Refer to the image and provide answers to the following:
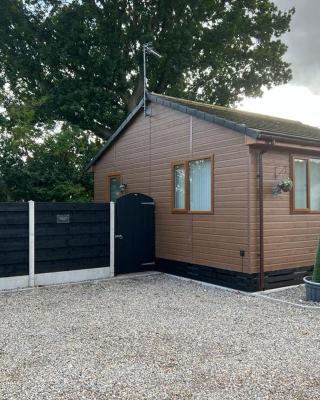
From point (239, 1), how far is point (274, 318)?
20688mm

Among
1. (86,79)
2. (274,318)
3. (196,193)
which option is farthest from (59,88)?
(274,318)

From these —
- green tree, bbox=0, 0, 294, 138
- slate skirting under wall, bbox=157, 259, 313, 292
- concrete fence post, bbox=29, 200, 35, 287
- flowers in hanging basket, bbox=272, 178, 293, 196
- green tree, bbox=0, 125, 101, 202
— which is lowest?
slate skirting under wall, bbox=157, 259, 313, 292

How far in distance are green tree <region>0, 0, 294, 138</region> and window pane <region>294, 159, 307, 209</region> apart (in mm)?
12460

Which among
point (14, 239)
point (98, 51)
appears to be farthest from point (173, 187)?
point (98, 51)

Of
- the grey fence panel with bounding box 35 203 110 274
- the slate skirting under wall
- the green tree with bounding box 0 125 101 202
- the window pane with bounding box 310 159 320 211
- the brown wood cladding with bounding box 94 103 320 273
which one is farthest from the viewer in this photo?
the green tree with bounding box 0 125 101 202

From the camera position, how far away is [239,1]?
71.1ft

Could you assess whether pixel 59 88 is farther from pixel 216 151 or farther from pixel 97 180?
pixel 216 151

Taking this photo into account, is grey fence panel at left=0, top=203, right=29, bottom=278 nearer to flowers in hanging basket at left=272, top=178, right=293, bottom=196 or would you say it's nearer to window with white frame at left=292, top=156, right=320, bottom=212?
flowers in hanging basket at left=272, top=178, right=293, bottom=196

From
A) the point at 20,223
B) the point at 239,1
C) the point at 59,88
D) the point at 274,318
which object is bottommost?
the point at 274,318

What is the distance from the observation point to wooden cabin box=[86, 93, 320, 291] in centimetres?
791

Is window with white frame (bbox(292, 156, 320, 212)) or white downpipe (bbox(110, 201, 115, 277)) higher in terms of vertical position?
window with white frame (bbox(292, 156, 320, 212))

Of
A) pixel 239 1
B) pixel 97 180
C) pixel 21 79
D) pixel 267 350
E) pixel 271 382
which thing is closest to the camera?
pixel 271 382

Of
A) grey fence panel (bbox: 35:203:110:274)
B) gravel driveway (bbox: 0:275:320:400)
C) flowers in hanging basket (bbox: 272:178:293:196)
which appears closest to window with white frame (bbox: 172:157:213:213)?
flowers in hanging basket (bbox: 272:178:293:196)

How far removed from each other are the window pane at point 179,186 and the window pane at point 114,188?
282 cm
